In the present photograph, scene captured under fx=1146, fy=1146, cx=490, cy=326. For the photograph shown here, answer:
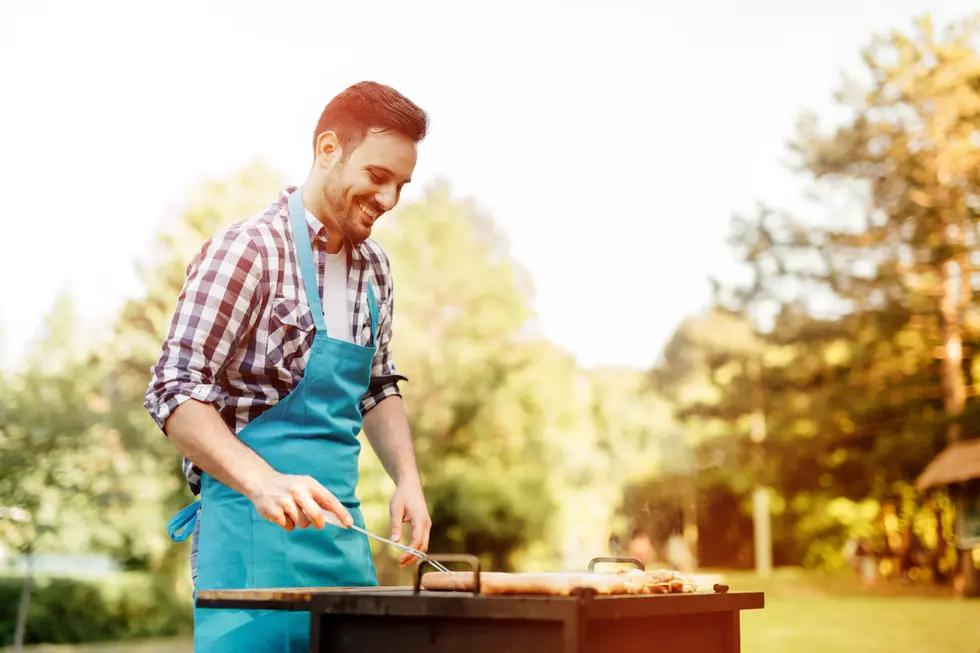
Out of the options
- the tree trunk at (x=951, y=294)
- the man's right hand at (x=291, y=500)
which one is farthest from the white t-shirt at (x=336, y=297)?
the tree trunk at (x=951, y=294)

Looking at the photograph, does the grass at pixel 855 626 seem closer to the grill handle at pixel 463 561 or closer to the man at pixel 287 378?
the man at pixel 287 378

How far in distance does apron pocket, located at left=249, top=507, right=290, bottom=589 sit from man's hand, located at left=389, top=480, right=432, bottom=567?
0.37 metres

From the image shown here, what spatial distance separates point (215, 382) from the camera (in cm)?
213

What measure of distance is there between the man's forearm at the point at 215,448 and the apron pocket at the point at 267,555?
11cm

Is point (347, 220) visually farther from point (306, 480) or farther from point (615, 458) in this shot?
point (615, 458)

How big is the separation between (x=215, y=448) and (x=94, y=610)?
15788mm

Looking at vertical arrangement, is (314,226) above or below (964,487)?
above

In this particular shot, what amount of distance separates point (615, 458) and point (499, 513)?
14.9 metres

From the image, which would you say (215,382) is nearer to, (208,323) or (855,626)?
(208,323)

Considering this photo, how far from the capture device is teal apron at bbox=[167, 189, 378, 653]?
6.74ft

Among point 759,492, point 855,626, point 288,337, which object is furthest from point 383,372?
point 759,492

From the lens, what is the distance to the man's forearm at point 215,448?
1.97 meters

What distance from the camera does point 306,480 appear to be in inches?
77.5

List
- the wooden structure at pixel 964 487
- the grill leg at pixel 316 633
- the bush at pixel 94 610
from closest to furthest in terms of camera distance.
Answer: the grill leg at pixel 316 633 < the bush at pixel 94 610 < the wooden structure at pixel 964 487
